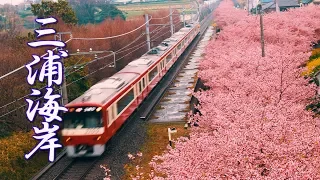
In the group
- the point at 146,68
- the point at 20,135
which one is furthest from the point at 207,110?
the point at 146,68

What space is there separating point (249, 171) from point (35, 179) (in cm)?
926

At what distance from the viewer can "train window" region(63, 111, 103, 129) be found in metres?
14.1

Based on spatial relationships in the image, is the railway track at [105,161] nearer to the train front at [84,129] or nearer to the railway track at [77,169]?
the railway track at [77,169]

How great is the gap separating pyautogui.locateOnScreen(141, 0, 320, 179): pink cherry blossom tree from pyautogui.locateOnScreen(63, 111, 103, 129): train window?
372cm

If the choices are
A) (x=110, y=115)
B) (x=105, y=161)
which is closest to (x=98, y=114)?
(x=110, y=115)

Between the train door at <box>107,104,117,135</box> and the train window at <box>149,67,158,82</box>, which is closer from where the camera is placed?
the train door at <box>107,104,117,135</box>

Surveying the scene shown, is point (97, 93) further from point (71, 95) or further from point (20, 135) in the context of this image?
point (71, 95)

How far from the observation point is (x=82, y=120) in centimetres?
1422

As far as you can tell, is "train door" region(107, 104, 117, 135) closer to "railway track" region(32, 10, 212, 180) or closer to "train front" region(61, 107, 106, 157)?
"train front" region(61, 107, 106, 157)

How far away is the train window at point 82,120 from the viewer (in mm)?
14133

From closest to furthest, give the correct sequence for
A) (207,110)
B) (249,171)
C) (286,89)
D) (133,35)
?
1. (249,171)
2. (207,110)
3. (286,89)
4. (133,35)

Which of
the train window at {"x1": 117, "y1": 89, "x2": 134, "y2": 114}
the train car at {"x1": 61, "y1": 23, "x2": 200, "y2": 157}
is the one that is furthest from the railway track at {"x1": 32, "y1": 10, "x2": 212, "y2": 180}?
the train window at {"x1": 117, "y1": 89, "x2": 134, "y2": 114}

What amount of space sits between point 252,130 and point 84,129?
762 centimetres

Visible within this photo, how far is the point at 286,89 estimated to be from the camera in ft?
47.7
